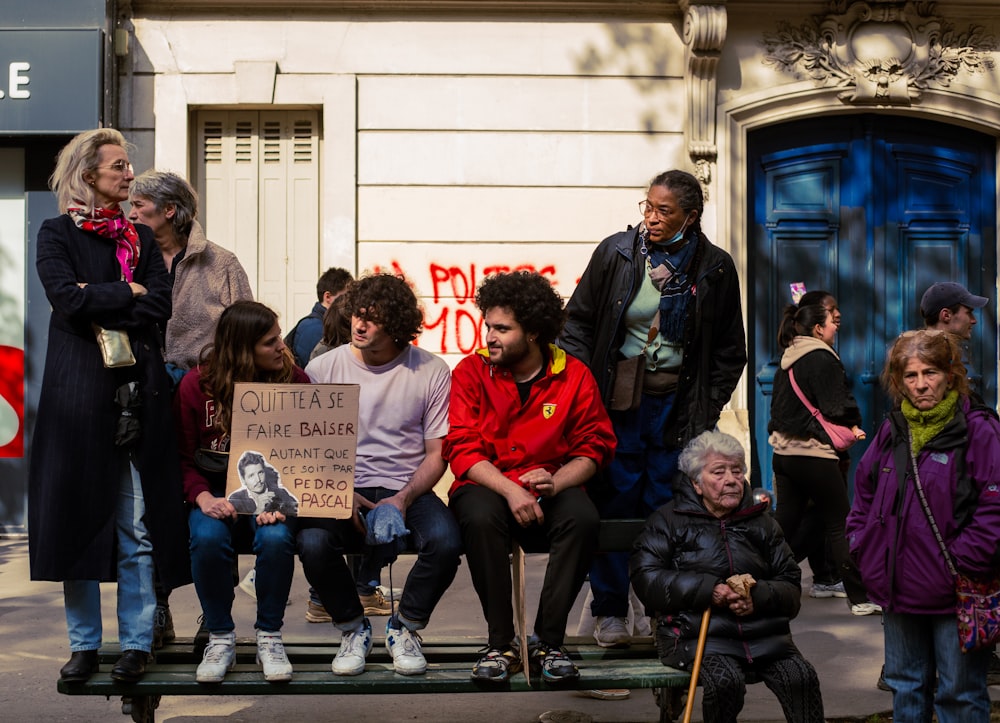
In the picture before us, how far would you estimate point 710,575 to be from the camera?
Result: 4809mm

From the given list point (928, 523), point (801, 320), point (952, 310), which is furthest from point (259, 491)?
point (801, 320)

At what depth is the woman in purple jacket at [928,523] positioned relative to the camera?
15.5 feet

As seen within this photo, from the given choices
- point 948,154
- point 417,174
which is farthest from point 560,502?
point 948,154

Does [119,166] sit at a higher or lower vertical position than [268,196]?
lower

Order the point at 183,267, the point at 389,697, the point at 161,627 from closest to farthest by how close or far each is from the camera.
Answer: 1. the point at 161,627
2. the point at 183,267
3. the point at 389,697

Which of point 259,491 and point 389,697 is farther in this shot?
point 389,697

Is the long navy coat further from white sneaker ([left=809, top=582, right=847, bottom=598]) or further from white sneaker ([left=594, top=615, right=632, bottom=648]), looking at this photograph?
white sneaker ([left=809, top=582, right=847, bottom=598])

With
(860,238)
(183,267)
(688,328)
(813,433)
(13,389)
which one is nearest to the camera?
(688,328)

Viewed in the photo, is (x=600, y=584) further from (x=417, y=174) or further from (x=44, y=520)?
(x=417, y=174)

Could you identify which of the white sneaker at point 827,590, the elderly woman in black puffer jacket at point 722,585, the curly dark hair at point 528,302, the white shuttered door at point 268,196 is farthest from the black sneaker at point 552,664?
the white shuttered door at point 268,196

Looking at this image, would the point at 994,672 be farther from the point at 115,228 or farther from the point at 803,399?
the point at 115,228

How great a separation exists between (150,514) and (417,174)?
→ 5938 millimetres

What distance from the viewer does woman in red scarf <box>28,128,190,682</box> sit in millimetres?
4711

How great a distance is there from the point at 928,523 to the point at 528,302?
65.3 inches
